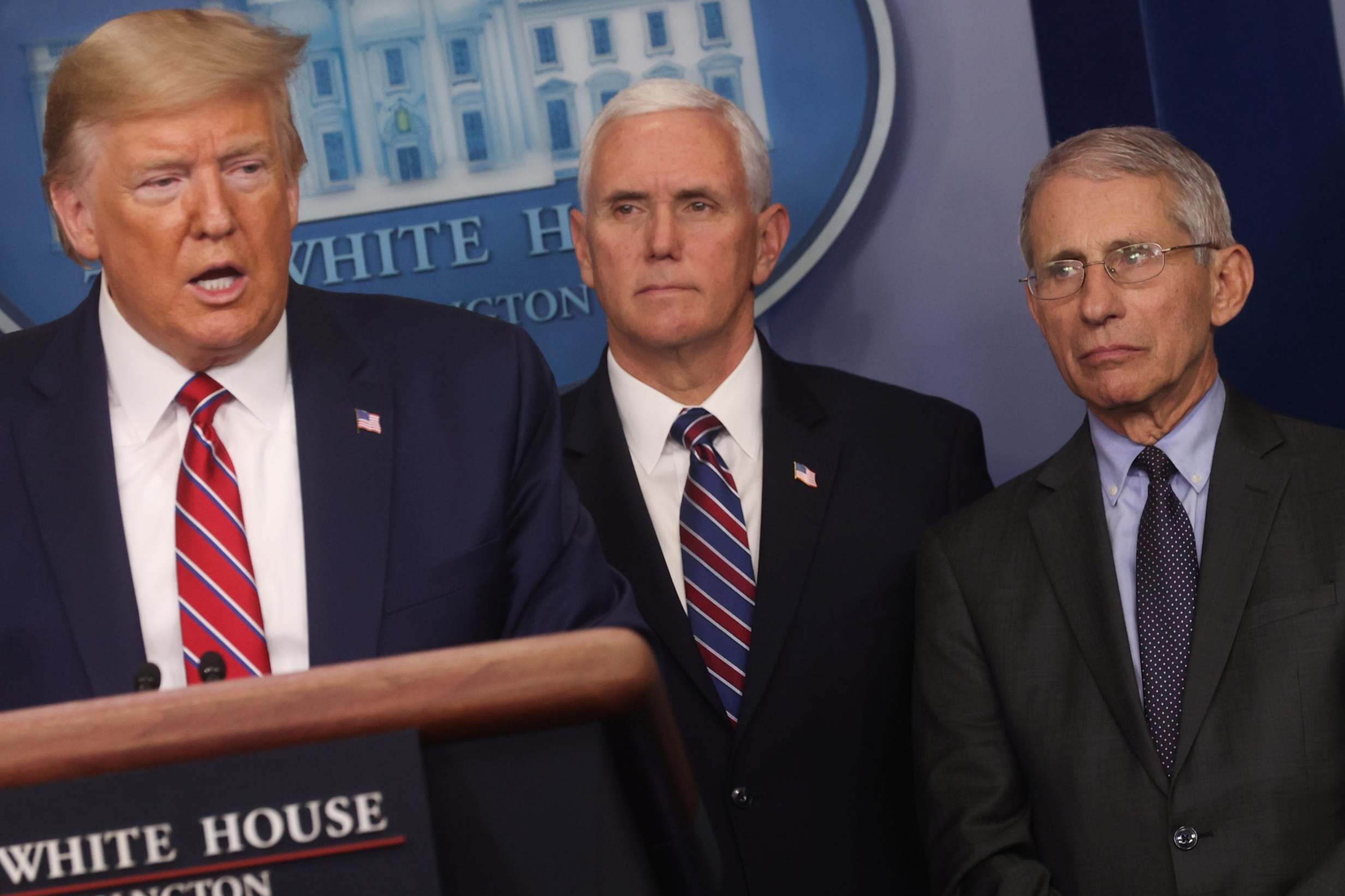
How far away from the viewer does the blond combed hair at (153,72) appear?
1.69 metres

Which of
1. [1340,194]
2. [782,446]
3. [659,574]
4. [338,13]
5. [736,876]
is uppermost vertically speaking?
[338,13]

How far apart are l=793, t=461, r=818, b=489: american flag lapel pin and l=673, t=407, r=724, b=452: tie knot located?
6.0 inches

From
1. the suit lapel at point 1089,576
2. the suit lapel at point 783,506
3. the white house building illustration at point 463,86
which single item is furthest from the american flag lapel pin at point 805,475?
the white house building illustration at point 463,86

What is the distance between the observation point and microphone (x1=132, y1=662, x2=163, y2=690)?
1149mm

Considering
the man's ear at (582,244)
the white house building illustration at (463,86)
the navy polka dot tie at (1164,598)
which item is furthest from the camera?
the white house building illustration at (463,86)

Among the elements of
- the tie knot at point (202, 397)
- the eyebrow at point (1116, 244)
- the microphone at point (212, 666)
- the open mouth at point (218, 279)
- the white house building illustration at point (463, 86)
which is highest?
the white house building illustration at point (463, 86)

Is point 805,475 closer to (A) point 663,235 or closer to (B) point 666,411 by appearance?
(B) point 666,411

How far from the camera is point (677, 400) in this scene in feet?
8.88

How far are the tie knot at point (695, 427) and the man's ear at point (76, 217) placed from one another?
109 centimetres

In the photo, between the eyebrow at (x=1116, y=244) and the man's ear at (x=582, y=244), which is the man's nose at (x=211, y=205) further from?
the eyebrow at (x=1116, y=244)

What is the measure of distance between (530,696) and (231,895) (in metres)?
0.23

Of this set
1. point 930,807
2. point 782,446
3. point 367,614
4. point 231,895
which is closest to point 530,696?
point 231,895

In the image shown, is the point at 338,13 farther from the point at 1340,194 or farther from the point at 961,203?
the point at 1340,194

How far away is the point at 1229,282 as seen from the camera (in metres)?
2.47
